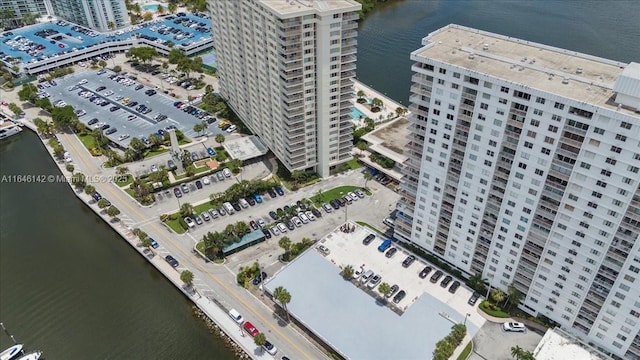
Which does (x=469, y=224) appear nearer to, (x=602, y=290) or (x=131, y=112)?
(x=602, y=290)

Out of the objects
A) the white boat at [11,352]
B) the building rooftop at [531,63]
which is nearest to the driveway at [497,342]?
the building rooftop at [531,63]

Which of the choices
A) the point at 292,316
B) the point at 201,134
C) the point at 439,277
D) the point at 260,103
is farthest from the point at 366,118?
the point at 292,316

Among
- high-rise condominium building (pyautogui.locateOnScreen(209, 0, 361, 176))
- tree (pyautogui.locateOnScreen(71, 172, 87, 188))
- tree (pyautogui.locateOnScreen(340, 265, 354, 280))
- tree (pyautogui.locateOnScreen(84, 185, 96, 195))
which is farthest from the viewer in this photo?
tree (pyautogui.locateOnScreen(71, 172, 87, 188))

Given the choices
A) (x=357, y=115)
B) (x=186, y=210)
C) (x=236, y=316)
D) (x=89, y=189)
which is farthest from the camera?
(x=357, y=115)

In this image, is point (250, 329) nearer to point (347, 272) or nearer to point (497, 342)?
point (347, 272)

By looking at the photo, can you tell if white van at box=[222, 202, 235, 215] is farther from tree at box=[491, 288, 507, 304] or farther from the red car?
tree at box=[491, 288, 507, 304]

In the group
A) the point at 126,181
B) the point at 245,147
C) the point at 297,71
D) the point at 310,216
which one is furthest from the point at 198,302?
the point at 297,71

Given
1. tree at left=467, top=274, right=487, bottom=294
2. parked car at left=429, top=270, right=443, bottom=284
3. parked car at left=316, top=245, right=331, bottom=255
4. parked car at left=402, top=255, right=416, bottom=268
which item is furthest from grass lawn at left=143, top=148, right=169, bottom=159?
tree at left=467, top=274, right=487, bottom=294

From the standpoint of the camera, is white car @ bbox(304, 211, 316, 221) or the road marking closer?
the road marking
